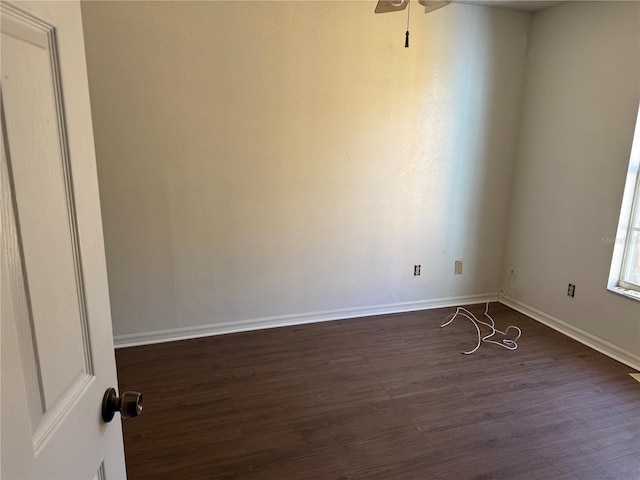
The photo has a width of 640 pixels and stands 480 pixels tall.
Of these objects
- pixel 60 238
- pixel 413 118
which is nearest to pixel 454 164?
pixel 413 118

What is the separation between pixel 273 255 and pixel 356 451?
169 centimetres

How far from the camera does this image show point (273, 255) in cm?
339

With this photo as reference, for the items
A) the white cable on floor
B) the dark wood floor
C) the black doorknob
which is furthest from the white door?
the white cable on floor

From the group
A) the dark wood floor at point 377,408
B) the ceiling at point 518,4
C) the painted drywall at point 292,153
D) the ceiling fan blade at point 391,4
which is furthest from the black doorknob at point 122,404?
the ceiling at point 518,4

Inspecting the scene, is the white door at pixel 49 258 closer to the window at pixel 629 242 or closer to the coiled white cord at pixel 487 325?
the coiled white cord at pixel 487 325

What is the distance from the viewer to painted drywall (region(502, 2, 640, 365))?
298 cm

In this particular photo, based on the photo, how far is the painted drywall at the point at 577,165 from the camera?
2977 millimetres

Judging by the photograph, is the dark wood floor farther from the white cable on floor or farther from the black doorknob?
the black doorknob

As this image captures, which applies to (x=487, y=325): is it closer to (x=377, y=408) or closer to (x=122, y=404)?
(x=377, y=408)

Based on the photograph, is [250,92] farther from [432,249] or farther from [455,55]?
[432,249]

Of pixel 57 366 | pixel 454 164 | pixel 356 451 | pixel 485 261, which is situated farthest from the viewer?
pixel 485 261

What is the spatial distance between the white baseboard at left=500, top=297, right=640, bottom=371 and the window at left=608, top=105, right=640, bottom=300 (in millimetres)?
426

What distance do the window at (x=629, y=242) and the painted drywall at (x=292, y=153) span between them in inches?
42.7

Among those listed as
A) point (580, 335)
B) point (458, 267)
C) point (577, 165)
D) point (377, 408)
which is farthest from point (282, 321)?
point (577, 165)
